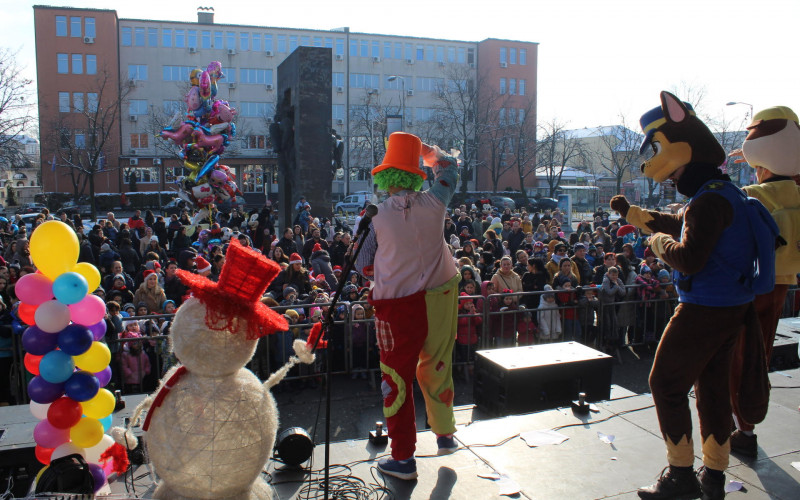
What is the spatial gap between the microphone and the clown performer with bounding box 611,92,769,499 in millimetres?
1529

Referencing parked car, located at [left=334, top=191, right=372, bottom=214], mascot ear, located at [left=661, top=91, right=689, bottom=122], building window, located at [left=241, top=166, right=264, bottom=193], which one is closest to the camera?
mascot ear, located at [left=661, top=91, right=689, bottom=122]

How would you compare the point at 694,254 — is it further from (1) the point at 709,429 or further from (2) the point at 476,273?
(2) the point at 476,273

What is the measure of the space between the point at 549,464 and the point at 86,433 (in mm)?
2801

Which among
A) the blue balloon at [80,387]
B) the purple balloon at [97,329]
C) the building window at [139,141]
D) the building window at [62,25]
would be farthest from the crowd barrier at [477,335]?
the building window at [62,25]

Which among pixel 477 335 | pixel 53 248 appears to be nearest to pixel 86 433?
pixel 53 248

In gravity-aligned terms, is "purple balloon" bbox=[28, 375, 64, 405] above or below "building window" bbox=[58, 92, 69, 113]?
below

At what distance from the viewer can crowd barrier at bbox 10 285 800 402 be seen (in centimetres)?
670

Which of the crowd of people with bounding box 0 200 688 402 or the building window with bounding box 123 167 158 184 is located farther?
the building window with bounding box 123 167 158 184

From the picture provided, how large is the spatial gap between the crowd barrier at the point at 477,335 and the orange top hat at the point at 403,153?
A: 11.3 feet

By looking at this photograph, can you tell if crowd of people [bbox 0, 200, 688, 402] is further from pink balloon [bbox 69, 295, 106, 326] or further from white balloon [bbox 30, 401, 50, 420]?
white balloon [bbox 30, 401, 50, 420]

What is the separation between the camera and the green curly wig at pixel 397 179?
3.81 metres

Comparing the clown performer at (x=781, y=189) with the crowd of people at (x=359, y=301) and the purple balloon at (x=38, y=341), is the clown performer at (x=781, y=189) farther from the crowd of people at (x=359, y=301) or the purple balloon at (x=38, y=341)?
the purple balloon at (x=38, y=341)

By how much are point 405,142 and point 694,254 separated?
1764 millimetres

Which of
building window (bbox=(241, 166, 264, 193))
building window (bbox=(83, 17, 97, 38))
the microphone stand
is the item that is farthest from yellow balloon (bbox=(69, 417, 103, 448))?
building window (bbox=(83, 17, 97, 38))
